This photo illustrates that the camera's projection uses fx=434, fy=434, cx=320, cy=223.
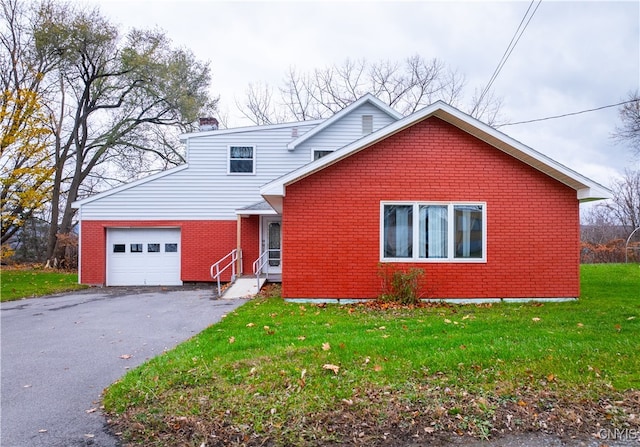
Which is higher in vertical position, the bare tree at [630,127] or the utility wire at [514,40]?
the utility wire at [514,40]

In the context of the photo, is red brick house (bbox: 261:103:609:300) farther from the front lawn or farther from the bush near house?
the bush near house

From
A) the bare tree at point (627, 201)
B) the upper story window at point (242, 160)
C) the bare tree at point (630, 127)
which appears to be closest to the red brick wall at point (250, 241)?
the upper story window at point (242, 160)

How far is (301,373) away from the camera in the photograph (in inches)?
190

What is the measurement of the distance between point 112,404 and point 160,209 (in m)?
13.0

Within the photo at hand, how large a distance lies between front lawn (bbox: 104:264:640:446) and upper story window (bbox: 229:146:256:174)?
10.4 m

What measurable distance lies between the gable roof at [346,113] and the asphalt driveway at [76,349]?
672 cm

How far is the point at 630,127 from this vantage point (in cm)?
2275

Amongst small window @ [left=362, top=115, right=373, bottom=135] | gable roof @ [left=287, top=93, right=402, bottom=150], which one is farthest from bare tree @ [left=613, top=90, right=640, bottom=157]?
small window @ [left=362, top=115, right=373, bottom=135]

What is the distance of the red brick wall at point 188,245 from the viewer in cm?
1642

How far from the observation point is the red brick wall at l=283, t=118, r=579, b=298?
1035 cm

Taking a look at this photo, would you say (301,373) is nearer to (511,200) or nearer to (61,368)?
(61,368)

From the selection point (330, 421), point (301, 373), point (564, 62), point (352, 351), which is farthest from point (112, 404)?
point (564, 62)

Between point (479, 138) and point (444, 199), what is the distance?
5.61 feet

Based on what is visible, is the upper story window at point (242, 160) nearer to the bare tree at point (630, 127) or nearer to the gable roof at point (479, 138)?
the gable roof at point (479, 138)
